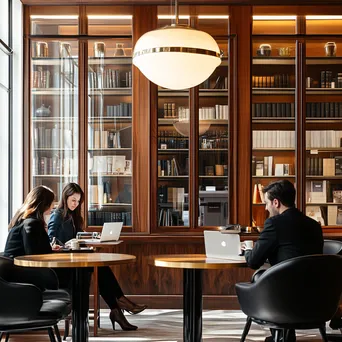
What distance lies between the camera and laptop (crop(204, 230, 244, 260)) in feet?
17.2

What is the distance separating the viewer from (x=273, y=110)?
344 inches

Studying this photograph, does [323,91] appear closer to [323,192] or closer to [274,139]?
[274,139]

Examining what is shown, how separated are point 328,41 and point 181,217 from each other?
2740mm

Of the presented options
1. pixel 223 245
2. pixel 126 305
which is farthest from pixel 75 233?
pixel 223 245

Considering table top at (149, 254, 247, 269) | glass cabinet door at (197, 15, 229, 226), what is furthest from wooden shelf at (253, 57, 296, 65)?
table top at (149, 254, 247, 269)

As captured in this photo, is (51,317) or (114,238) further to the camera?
(114,238)

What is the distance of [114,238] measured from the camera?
750 centimetres

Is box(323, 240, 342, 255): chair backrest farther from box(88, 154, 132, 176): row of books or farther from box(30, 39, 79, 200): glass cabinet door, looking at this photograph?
box(30, 39, 79, 200): glass cabinet door

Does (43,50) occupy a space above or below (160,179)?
above

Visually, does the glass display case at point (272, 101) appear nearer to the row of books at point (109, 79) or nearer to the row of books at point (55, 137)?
the row of books at point (109, 79)

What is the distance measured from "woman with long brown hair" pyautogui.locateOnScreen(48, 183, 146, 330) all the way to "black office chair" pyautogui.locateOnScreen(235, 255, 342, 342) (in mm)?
2466

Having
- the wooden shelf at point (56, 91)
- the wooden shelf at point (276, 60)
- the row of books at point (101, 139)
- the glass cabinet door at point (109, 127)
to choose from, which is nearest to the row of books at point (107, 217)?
the glass cabinet door at point (109, 127)

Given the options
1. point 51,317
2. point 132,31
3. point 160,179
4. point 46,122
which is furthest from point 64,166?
point 51,317

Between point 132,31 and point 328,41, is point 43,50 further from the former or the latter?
point 328,41
